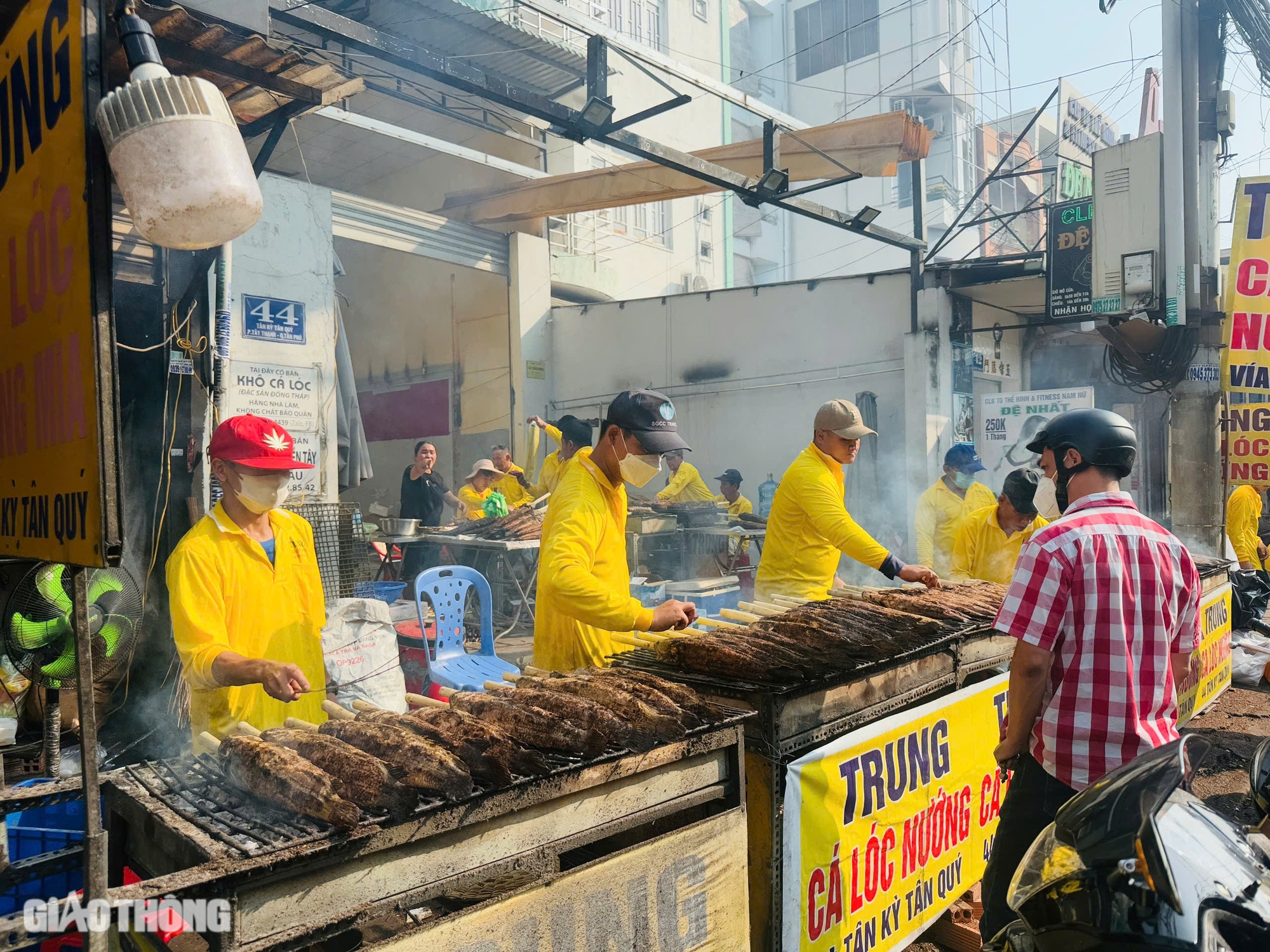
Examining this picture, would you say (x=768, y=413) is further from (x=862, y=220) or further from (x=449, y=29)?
(x=449, y=29)

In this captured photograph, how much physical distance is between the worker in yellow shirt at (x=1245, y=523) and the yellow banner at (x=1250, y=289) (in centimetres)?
125

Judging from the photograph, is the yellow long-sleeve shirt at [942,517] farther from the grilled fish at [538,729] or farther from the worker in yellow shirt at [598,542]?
the grilled fish at [538,729]

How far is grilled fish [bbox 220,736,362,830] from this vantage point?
2.12 m

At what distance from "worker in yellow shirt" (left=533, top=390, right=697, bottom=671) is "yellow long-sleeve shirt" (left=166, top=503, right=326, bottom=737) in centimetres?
97

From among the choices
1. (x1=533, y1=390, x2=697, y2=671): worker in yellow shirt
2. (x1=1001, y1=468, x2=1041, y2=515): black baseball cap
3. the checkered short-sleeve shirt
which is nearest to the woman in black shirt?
(x1=1001, y1=468, x2=1041, y2=515): black baseball cap

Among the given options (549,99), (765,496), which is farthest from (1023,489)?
(765,496)

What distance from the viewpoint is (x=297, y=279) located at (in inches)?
391

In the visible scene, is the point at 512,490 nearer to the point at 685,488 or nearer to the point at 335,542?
the point at 685,488

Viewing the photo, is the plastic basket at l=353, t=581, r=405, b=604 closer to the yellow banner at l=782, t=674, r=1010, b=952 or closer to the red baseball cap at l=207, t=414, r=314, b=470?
the red baseball cap at l=207, t=414, r=314, b=470

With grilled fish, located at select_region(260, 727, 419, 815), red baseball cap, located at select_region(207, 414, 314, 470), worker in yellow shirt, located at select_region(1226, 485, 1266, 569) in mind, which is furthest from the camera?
worker in yellow shirt, located at select_region(1226, 485, 1266, 569)

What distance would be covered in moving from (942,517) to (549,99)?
6139mm

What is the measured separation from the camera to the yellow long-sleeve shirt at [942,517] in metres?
8.23

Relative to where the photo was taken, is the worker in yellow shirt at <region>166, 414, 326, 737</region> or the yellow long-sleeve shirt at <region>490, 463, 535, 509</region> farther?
the yellow long-sleeve shirt at <region>490, 463, 535, 509</region>

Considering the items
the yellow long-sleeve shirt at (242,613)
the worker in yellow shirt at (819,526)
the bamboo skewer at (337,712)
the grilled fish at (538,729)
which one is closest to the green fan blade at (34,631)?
the yellow long-sleeve shirt at (242,613)
